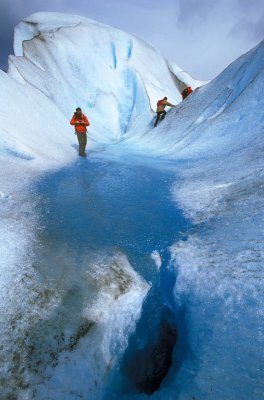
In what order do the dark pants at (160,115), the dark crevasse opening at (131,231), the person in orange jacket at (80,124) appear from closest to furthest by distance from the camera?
the dark crevasse opening at (131,231), the person in orange jacket at (80,124), the dark pants at (160,115)

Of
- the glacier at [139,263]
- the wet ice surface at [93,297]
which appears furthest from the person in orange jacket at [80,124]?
the wet ice surface at [93,297]

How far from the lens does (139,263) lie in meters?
3.32

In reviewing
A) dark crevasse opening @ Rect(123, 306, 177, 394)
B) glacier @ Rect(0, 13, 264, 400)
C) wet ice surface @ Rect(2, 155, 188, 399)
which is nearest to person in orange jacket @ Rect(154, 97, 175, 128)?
glacier @ Rect(0, 13, 264, 400)

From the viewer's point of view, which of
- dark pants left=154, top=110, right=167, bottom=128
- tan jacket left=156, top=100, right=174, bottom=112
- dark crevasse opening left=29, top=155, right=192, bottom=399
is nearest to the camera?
dark crevasse opening left=29, top=155, right=192, bottom=399

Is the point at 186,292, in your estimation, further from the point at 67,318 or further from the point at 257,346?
the point at 67,318

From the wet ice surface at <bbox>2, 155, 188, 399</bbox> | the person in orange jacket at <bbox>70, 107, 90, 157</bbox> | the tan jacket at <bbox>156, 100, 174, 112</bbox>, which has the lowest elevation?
the wet ice surface at <bbox>2, 155, 188, 399</bbox>

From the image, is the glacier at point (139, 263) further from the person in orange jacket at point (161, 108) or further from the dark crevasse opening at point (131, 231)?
the person in orange jacket at point (161, 108)

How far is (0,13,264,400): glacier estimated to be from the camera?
6.87ft

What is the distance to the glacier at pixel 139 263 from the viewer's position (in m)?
2.09

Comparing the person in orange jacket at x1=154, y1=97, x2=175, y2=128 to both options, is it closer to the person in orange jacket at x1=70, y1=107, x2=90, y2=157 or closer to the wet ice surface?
the person in orange jacket at x1=70, y1=107, x2=90, y2=157

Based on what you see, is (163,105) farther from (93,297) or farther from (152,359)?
(152,359)

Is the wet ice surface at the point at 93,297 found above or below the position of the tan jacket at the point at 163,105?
below

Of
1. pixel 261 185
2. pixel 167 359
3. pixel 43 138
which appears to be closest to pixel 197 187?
pixel 261 185

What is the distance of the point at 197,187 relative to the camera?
519 centimetres
